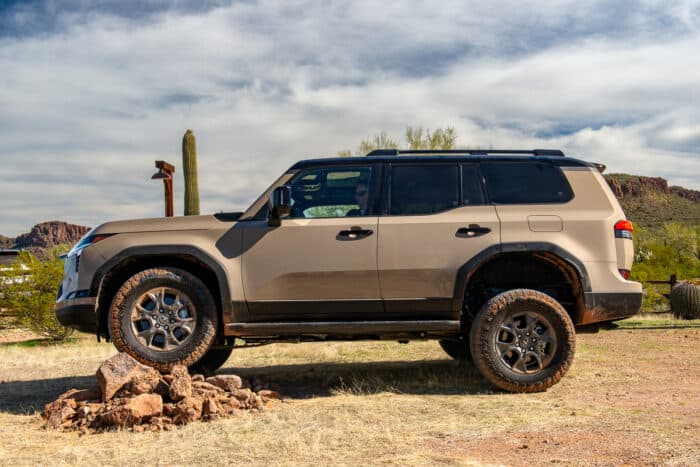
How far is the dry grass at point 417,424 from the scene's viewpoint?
477 centimetres

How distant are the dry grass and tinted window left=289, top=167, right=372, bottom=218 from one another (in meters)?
1.70

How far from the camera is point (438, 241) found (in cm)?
659

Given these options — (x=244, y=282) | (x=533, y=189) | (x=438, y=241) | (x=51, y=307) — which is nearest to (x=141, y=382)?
(x=244, y=282)

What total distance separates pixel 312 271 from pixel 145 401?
1773mm

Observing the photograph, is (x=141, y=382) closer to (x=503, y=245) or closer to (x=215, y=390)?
(x=215, y=390)

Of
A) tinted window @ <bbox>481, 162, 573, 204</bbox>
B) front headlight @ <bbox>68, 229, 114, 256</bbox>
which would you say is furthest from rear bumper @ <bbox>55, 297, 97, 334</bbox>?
tinted window @ <bbox>481, 162, 573, 204</bbox>

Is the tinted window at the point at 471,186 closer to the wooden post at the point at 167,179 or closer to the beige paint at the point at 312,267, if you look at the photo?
the beige paint at the point at 312,267

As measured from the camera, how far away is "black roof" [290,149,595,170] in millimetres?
6844

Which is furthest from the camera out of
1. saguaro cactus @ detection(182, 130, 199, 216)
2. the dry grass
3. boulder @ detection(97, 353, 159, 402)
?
saguaro cactus @ detection(182, 130, 199, 216)

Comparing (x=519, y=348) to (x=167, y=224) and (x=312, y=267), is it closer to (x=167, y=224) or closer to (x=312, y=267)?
(x=312, y=267)

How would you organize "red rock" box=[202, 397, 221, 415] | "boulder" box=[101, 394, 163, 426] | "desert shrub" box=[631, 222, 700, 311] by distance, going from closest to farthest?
"boulder" box=[101, 394, 163, 426], "red rock" box=[202, 397, 221, 415], "desert shrub" box=[631, 222, 700, 311]

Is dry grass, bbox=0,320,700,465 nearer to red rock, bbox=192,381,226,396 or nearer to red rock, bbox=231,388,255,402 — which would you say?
red rock, bbox=231,388,255,402

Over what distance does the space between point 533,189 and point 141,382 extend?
388cm

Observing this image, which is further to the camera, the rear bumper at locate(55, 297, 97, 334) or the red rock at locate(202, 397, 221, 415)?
the rear bumper at locate(55, 297, 97, 334)
